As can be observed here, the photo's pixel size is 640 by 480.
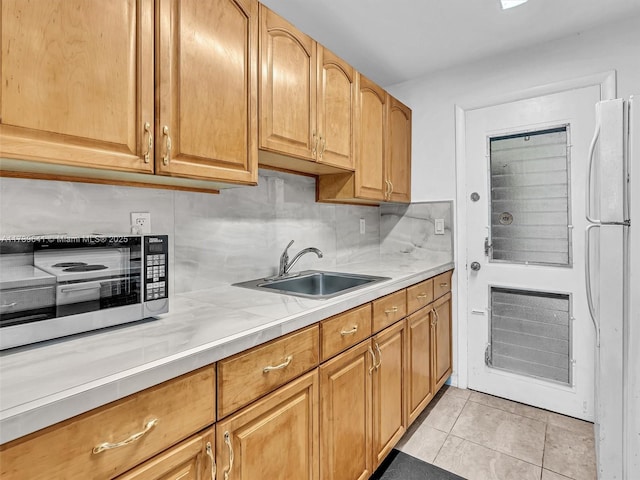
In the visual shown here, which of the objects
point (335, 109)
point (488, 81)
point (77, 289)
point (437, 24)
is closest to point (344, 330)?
point (77, 289)

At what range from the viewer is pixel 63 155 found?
0.87 m

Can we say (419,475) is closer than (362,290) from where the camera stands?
No

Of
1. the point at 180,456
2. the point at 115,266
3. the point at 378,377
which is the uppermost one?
the point at 115,266

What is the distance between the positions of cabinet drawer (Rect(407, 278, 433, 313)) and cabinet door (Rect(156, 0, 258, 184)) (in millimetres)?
1116

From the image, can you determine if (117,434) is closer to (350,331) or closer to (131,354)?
(131,354)

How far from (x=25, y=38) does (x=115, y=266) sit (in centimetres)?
59

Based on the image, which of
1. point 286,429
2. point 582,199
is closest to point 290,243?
point 286,429

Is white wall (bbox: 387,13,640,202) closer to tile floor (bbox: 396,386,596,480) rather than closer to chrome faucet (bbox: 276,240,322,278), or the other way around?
chrome faucet (bbox: 276,240,322,278)

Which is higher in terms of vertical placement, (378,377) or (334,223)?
(334,223)

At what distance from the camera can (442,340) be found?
239cm

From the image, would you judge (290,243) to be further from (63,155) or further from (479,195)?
(479,195)

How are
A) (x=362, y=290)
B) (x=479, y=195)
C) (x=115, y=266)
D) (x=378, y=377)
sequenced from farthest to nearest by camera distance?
1. (x=479, y=195)
2. (x=378, y=377)
3. (x=362, y=290)
4. (x=115, y=266)

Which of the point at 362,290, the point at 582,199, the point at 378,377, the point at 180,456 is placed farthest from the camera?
the point at 582,199

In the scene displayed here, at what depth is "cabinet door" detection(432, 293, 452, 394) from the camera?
7.39 feet
